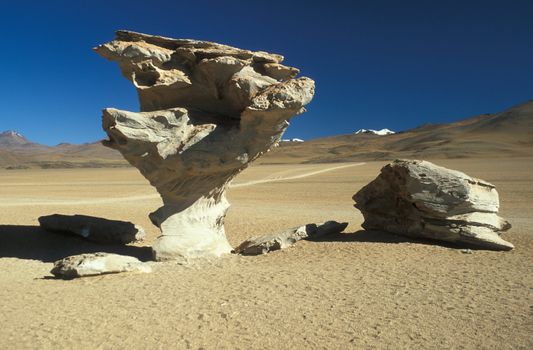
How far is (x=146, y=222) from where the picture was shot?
18.8 meters

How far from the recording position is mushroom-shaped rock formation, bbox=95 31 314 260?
10898mm

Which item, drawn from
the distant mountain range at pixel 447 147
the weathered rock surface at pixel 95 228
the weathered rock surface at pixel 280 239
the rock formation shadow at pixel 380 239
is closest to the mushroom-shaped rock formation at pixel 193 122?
the weathered rock surface at pixel 280 239

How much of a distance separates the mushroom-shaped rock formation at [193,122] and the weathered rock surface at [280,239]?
70cm

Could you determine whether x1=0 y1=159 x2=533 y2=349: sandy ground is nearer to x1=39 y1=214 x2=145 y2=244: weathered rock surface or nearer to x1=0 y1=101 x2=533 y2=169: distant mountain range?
x1=39 y1=214 x2=145 y2=244: weathered rock surface

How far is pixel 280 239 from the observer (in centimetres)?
1197

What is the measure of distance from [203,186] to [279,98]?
3.16 m

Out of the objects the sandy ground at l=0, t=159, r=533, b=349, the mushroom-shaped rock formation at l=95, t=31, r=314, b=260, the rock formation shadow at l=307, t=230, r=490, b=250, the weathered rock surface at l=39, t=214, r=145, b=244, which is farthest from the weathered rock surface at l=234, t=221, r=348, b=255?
the weathered rock surface at l=39, t=214, r=145, b=244

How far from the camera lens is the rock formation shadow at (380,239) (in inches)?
460

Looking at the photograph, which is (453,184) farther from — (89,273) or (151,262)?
(89,273)

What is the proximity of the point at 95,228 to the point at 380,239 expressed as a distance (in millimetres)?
8442

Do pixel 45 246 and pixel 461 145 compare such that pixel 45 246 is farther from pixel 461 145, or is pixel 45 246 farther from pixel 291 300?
pixel 461 145

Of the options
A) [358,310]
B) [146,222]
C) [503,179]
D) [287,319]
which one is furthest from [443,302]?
[503,179]

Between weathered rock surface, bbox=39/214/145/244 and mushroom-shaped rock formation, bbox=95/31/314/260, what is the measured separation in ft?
8.69

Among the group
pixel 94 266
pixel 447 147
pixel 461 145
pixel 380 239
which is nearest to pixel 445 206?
pixel 380 239
